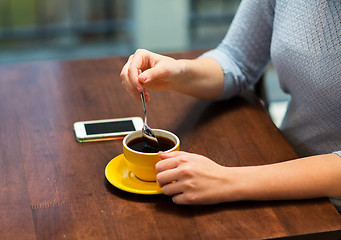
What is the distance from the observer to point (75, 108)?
1189 mm

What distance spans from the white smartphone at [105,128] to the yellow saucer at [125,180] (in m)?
0.10

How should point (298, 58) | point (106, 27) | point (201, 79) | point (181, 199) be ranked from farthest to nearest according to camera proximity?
point (106, 27), point (201, 79), point (298, 58), point (181, 199)

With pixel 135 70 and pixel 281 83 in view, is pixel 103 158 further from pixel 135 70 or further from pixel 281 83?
pixel 281 83

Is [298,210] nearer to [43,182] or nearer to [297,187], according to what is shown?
[297,187]

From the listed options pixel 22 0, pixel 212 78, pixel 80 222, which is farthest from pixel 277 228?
pixel 22 0

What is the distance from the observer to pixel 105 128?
109 centimetres

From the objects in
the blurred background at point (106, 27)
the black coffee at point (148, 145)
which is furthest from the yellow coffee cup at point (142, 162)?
the blurred background at point (106, 27)

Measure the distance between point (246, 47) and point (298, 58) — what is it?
0.22m

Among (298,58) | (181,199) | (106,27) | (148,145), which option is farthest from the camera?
(106,27)

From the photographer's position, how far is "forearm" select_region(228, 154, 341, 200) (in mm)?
845

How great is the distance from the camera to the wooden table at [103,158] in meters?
0.78

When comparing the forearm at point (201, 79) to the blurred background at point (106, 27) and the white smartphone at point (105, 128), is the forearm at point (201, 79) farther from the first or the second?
the blurred background at point (106, 27)

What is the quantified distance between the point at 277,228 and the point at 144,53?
474 mm

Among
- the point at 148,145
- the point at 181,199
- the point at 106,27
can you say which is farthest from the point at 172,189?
the point at 106,27
